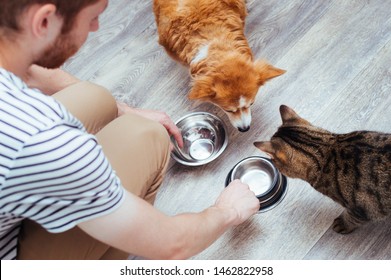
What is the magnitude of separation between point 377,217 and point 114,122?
95 cm

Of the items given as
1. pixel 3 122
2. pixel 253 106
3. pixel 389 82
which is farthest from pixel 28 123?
pixel 389 82

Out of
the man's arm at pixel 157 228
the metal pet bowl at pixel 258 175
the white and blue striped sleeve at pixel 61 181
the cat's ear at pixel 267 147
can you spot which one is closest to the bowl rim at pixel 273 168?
the metal pet bowl at pixel 258 175

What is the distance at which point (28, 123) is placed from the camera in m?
0.93

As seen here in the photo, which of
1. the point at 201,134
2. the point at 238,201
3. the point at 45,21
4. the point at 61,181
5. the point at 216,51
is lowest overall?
the point at 201,134

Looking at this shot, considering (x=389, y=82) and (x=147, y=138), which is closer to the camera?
(x=147, y=138)

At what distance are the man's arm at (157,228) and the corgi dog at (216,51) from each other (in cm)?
55

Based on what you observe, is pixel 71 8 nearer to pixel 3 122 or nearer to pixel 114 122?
pixel 3 122

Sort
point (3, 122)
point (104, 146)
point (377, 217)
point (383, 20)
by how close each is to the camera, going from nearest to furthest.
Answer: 1. point (3, 122)
2. point (104, 146)
3. point (377, 217)
4. point (383, 20)

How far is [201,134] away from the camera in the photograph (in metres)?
2.17

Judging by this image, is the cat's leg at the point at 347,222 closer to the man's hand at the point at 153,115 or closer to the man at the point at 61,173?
the man at the point at 61,173

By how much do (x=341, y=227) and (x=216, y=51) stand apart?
2.85 feet

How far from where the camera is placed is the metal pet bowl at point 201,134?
7.04 feet

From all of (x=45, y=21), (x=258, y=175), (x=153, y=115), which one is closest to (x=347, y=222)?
(x=258, y=175)

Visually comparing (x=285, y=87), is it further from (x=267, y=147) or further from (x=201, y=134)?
(x=267, y=147)
